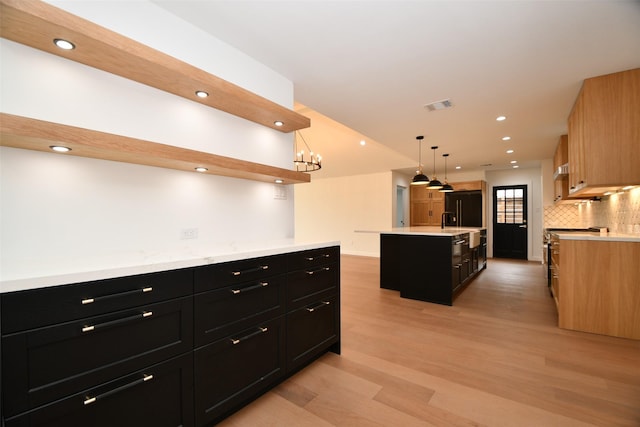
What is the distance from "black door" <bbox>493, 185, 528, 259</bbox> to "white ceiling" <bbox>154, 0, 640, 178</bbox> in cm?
447

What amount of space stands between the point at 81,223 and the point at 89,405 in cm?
98

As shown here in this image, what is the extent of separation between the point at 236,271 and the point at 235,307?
8.5 inches

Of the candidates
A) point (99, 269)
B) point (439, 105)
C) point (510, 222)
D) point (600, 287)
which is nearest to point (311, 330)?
point (99, 269)

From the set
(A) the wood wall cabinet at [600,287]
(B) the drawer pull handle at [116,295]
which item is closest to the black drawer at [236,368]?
(B) the drawer pull handle at [116,295]

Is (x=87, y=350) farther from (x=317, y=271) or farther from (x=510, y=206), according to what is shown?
(x=510, y=206)

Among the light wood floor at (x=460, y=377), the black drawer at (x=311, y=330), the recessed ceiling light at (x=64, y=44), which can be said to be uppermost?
the recessed ceiling light at (x=64, y=44)

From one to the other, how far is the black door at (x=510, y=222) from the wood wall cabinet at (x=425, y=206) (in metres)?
1.60

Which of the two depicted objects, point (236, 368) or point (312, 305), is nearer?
point (236, 368)

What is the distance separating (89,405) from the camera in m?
1.10

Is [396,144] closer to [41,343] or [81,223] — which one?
[81,223]

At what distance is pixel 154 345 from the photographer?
1.29 metres

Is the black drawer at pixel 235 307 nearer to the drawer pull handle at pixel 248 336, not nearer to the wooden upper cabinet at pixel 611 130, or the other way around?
the drawer pull handle at pixel 248 336

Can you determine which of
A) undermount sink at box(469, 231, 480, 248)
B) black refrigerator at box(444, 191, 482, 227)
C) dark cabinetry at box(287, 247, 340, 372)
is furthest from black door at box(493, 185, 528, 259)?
dark cabinetry at box(287, 247, 340, 372)

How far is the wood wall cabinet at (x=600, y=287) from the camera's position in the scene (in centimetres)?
275
